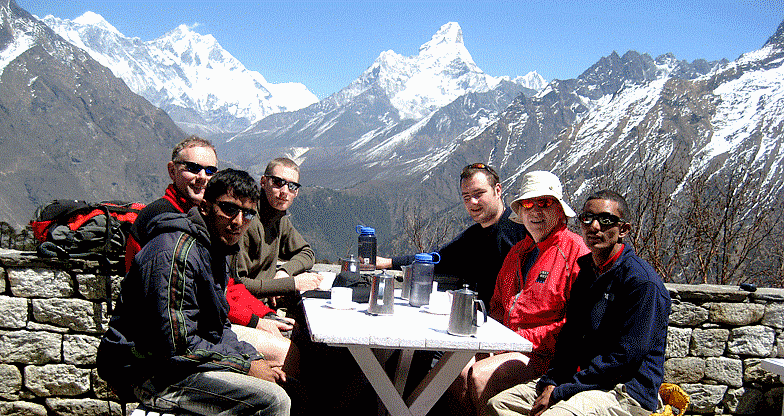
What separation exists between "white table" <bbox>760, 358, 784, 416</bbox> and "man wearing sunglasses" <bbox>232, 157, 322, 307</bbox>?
3525 millimetres

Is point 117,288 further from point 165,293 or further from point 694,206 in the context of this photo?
point 694,206

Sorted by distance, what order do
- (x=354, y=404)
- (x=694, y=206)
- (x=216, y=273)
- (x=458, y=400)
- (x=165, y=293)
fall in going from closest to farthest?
(x=165, y=293)
(x=216, y=273)
(x=458, y=400)
(x=354, y=404)
(x=694, y=206)

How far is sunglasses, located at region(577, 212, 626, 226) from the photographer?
3129 millimetres

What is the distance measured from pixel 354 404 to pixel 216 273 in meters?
1.86

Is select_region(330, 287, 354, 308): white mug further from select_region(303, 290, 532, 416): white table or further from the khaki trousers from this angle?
the khaki trousers

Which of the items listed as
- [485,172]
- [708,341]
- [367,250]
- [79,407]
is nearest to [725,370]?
[708,341]

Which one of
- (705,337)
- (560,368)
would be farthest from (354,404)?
(705,337)

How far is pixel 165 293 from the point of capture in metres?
2.40

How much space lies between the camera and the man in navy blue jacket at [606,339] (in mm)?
2795

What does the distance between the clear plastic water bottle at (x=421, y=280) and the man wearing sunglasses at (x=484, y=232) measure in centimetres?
68

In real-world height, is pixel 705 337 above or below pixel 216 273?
below

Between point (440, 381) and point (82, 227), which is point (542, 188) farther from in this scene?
point (82, 227)

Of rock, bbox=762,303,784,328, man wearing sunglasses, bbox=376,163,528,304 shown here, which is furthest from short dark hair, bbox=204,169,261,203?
rock, bbox=762,303,784,328

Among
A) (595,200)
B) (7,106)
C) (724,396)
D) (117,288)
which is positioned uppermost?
(7,106)
